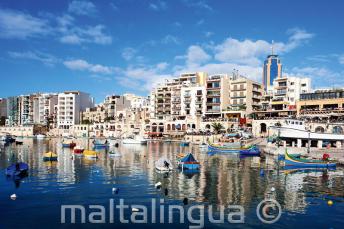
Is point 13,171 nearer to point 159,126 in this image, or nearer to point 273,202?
point 273,202

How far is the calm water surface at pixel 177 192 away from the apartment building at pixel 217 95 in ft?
265

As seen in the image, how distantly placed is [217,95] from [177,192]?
99.0 m

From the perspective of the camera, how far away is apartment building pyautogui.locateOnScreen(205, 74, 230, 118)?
12825 cm

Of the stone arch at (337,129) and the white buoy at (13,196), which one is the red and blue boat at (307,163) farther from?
the stone arch at (337,129)

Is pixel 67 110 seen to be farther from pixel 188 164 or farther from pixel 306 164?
pixel 306 164

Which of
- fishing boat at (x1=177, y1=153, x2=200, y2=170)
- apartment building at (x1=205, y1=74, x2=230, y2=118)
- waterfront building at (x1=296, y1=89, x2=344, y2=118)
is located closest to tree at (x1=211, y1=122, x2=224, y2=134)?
apartment building at (x1=205, y1=74, x2=230, y2=118)

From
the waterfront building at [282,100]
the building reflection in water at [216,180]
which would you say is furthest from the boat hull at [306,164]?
the waterfront building at [282,100]

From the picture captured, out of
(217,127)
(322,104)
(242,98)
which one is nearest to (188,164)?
(322,104)

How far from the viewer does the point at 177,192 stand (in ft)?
106

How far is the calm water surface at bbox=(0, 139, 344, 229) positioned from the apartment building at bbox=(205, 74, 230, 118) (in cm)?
8072

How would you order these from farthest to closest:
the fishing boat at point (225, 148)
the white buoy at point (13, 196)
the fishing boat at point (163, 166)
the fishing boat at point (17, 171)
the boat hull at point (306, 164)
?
the fishing boat at point (225, 148), the boat hull at point (306, 164), the fishing boat at point (163, 166), the fishing boat at point (17, 171), the white buoy at point (13, 196)

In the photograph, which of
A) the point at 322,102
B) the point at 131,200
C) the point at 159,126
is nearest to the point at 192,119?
the point at 159,126

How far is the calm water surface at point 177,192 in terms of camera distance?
24.2 m

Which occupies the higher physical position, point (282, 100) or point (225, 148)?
point (282, 100)
